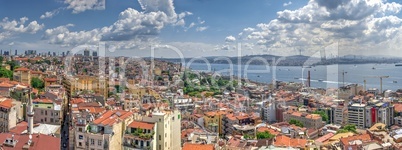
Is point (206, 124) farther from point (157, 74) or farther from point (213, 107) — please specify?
point (157, 74)

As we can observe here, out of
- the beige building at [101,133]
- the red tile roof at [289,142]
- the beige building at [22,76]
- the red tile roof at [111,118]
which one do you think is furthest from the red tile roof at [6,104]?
the beige building at [22,76]

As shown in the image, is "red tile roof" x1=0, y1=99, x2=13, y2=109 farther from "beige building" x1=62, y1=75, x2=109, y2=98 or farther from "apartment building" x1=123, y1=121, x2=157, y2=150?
"beige building" x1=62, y1=75, x2=109, y2=98

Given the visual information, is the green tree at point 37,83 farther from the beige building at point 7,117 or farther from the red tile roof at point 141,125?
the red tile roof at point 141,125

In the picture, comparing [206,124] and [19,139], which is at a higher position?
[19,139]

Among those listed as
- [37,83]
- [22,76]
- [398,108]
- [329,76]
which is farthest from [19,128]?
[329,76]

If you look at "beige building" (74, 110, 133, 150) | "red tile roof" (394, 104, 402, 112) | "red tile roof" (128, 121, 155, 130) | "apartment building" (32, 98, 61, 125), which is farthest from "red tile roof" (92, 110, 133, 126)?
"red tile roof" (394, 104, 402, 112)

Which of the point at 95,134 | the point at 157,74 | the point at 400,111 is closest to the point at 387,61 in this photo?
the point at 157,74
